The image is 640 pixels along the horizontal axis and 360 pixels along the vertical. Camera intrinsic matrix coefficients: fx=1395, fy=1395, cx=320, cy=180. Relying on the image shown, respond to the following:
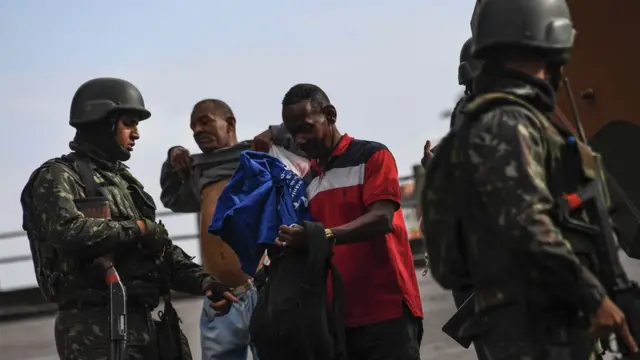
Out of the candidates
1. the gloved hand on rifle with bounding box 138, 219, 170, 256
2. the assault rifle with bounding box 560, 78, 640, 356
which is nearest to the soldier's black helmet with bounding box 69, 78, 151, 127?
the gloved hand on rifle with bounding box 138, 219, 170, 256

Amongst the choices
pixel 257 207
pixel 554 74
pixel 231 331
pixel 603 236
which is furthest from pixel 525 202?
pixel 231 331

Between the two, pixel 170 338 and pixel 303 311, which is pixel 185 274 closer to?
pixel 170 338

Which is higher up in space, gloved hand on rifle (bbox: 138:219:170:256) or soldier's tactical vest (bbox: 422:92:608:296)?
soldier's tactical vest (bbox: 422:92:608:296)

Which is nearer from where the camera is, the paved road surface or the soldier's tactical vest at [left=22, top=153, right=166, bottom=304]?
the soldier's tactical vest at [left=22, top=153, right=166, bottom=304]

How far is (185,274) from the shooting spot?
22.4ft

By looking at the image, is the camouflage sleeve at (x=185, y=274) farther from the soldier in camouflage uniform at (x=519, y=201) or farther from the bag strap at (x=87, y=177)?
the soldier in camouflage uniform at (x=519, y=201)

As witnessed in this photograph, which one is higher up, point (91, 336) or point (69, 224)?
point (69, 224)

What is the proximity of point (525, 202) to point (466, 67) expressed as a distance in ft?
8.15

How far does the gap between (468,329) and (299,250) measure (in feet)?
4.63

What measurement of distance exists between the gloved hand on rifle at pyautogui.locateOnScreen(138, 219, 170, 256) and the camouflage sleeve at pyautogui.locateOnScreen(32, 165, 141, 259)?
0.04 meters

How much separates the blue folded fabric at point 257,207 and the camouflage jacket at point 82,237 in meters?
0.39

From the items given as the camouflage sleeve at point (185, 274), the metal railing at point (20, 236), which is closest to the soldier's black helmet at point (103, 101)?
the camouflage sleeve at point (185, 274)

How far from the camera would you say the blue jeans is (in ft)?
24.1

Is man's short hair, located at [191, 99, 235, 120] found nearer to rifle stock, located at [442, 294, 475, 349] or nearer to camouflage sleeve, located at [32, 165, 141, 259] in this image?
camouflage sleeve, located at [32, 165, 141, 259]
